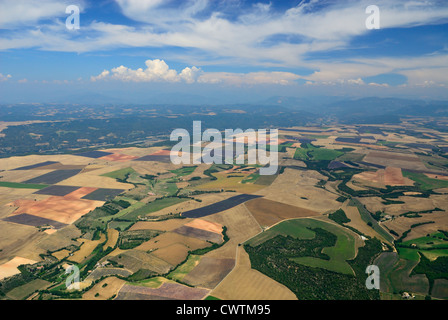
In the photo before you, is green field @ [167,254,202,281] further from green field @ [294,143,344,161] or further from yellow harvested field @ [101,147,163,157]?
yellow harvested field @ [101,147,163,157]

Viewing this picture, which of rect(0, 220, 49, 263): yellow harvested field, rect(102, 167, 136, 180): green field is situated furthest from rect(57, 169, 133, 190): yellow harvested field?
rect(0, 220, 49, 263): yellow harvested field

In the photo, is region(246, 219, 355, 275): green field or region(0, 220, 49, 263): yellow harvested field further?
region(0, 220, 49, 263): yellow harvested field

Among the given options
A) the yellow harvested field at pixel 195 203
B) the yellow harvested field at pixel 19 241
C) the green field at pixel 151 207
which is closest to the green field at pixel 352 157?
the yellow harvested field at pixel 195 203

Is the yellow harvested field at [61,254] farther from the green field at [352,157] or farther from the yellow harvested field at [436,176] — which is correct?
the green field at [352,157]

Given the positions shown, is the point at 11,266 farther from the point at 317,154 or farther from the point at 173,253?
the point at 317,154

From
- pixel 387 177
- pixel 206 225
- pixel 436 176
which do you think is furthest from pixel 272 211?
pixel 436 176
